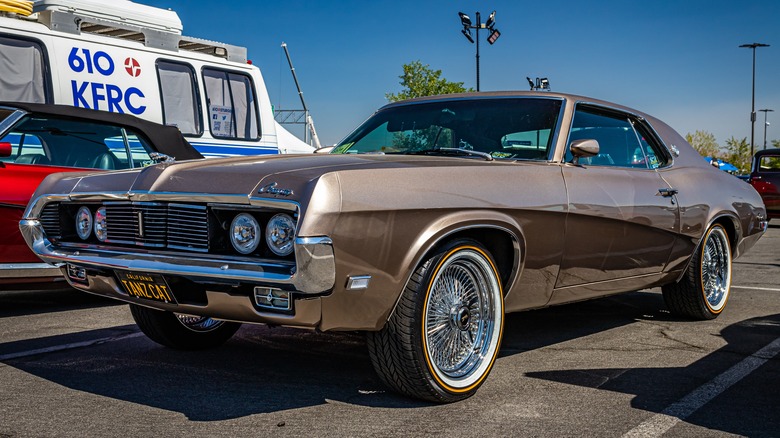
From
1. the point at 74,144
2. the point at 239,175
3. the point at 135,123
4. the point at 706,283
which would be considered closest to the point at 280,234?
the point at 239,175

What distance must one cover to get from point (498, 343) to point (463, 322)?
0.81ft

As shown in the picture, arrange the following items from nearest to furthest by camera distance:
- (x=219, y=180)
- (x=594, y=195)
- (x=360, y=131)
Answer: (x=219, y=180)
(x=594, y=195)
(x=360, y=131)

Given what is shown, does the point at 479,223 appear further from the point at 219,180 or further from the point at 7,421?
the point at 7,421

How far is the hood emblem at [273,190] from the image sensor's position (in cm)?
344

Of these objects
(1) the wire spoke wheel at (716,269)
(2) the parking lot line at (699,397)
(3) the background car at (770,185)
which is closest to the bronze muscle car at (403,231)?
(1) the wire spoke wheel at (716,269)

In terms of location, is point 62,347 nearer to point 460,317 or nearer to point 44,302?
point 44,302

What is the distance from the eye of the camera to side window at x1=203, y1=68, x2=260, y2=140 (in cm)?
1106

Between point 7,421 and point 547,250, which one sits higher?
point 547,250

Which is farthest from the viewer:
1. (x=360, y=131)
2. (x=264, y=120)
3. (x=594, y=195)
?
(x=264, y=120)

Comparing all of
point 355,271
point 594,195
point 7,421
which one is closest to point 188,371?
point 7,421

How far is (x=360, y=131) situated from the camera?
5.66 meters

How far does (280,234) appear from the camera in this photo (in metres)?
3.51

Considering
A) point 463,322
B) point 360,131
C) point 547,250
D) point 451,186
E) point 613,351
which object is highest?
point 360,131

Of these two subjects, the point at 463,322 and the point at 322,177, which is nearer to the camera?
the point at 322,177
